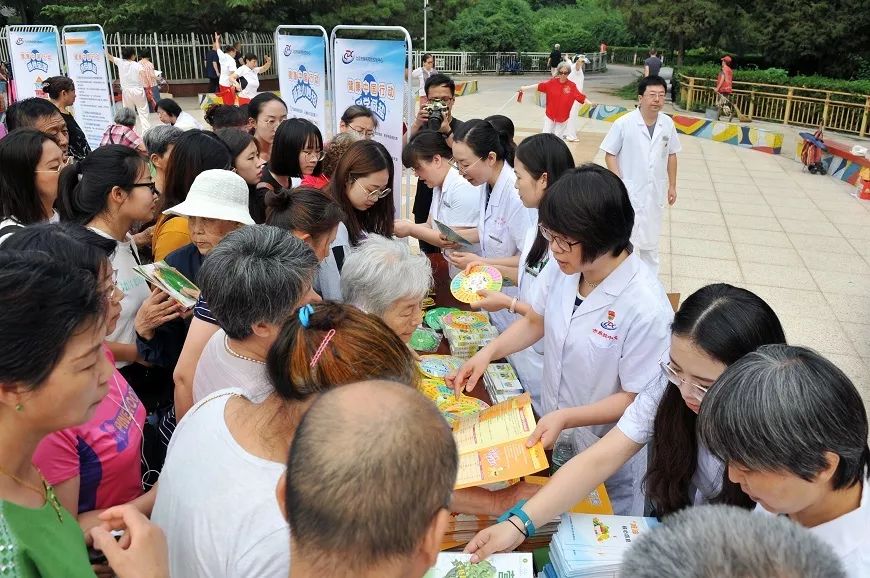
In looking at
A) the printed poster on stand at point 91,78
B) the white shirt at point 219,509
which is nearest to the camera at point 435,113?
the white shirt at point 219,509

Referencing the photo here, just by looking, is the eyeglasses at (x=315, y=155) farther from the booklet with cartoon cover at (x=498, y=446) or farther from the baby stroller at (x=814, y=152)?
the baby stroller at (x=814, y=152)

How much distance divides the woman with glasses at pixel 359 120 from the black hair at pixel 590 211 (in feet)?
10.0

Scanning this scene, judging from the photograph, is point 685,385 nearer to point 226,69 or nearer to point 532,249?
point 532,249

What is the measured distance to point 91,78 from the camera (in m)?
8.20

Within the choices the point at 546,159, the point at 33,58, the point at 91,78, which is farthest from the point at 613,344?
the point at 33,58

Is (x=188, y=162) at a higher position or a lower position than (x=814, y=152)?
higher

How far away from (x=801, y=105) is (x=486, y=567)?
697 inches

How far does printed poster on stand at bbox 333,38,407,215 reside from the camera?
16.5 ft

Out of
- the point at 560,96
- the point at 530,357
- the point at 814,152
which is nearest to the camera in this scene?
the point at 530,357

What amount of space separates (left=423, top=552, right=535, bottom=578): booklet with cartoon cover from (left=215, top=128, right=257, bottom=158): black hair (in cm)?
284

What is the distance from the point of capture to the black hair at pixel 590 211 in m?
2.08

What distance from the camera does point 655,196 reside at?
5.77 meters

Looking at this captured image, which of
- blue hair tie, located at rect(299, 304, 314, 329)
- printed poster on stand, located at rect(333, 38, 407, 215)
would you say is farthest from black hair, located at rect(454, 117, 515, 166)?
blue hair tie, located at rect(299, 304, 314, 329)

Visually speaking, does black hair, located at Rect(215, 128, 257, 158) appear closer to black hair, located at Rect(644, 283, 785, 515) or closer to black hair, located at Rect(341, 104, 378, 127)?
black hair, located at Rect(341, 104, 378, 127)
